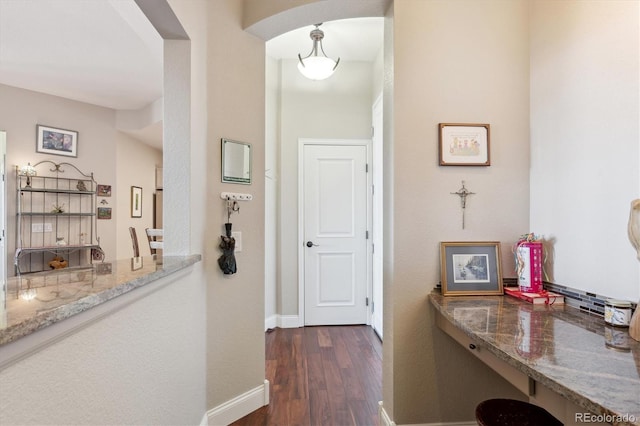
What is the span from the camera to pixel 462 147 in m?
1.81

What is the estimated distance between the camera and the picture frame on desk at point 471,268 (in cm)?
173

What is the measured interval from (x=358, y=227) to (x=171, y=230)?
7.90ft

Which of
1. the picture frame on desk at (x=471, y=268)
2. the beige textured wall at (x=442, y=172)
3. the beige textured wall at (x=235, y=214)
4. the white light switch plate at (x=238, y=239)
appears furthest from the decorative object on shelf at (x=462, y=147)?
the white light switch plate at (x=238, y=239)

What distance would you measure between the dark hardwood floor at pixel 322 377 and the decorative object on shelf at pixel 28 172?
3.71 meters

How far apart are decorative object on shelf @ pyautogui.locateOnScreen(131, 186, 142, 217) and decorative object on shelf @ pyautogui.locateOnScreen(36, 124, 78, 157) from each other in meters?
1.07

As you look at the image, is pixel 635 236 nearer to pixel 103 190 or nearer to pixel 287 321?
pixel 287 321

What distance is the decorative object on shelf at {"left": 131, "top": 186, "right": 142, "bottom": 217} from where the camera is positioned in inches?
223

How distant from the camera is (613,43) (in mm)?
1343

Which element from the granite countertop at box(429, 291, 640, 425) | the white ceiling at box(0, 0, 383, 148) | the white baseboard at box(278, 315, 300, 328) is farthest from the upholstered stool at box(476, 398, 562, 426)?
the white ceiling at box(0, 0, 383, 148)

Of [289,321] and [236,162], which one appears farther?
[289,321]

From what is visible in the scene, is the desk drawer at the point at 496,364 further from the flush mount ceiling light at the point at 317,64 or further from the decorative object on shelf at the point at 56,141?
the decorative object on shelf at the point at 56,141

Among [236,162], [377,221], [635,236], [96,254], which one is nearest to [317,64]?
[236,162]

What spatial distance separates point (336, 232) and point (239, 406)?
2112 mm

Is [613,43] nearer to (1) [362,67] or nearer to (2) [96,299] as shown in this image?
(2) [96,299]
